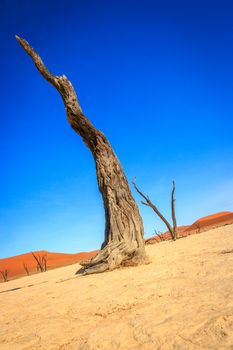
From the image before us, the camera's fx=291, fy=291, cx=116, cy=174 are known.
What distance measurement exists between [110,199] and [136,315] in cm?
450

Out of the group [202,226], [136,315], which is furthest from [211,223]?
[136,315]

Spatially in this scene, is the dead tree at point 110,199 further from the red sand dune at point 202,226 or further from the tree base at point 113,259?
the red sand dune at point 202,226

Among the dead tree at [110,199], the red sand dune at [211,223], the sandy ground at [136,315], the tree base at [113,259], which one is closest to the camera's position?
the sandy ground at [136,315]

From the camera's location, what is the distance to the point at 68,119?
784 centimetres

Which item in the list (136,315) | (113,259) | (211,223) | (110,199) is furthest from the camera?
(211,223)

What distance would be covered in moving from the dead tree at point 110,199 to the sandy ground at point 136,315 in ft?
6.15

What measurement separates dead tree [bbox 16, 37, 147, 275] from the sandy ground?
1874 millimetres

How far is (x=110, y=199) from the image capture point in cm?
721

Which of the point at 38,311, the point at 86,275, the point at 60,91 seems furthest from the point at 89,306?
the point at 60,91

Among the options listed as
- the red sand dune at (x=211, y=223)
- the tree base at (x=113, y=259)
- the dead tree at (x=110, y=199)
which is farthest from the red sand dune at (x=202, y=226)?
the tree base at (x=113, y=259)

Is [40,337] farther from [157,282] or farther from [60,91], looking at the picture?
[60,91]

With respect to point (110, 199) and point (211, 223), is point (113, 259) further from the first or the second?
point (211, 223)

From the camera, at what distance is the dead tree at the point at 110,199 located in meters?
6.62

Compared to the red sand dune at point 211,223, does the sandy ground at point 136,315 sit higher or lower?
lower
